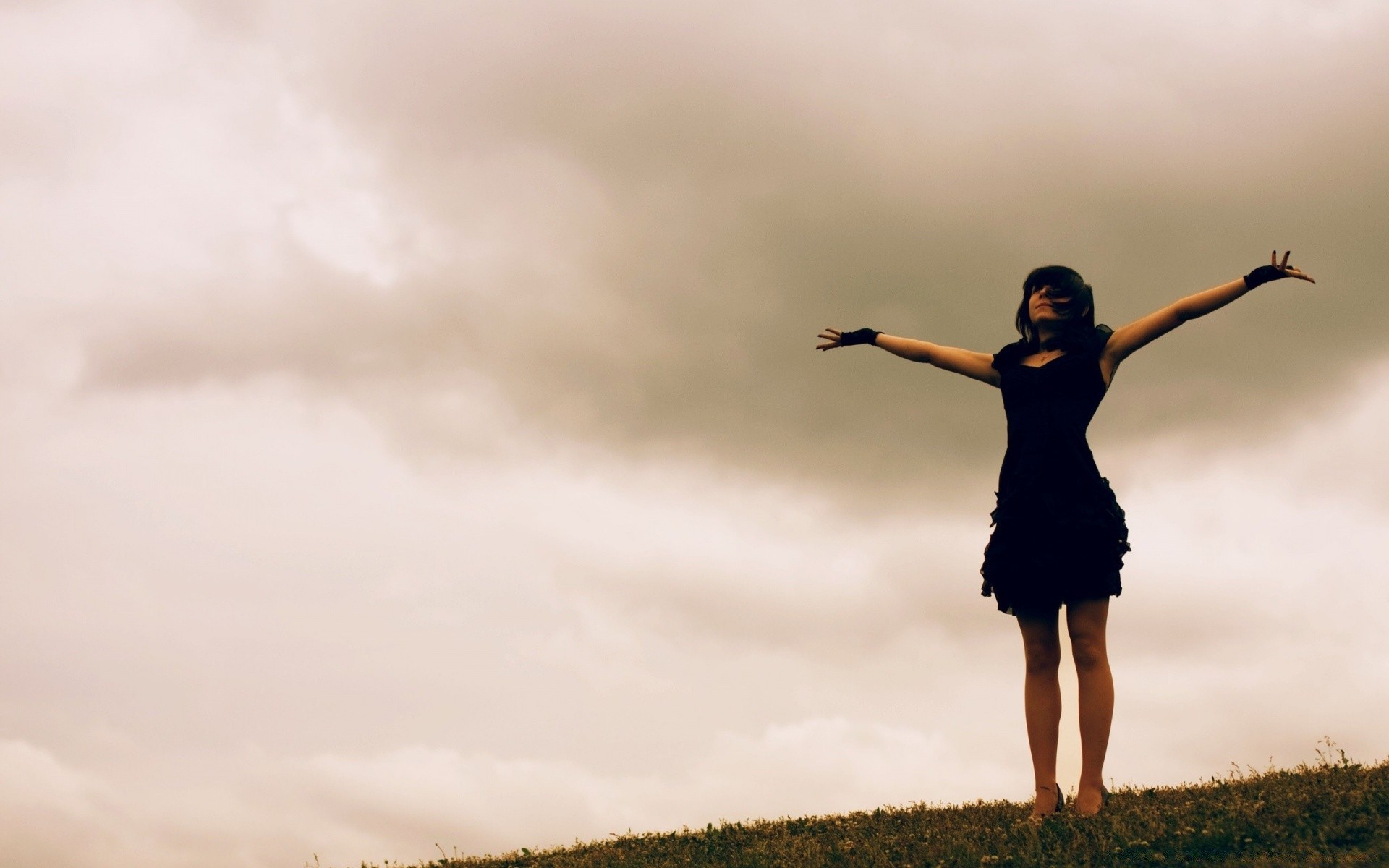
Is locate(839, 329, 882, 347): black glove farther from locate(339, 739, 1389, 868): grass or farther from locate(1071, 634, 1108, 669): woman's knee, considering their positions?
locate(339, 739, 1389, 868): grass

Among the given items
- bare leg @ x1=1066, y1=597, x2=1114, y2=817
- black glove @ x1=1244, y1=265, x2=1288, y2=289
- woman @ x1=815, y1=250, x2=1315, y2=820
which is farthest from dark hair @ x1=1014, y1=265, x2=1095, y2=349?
bare leg @ x1=1066, y1=597, x2=1114, y2=817

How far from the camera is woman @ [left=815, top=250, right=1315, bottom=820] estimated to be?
8.54m

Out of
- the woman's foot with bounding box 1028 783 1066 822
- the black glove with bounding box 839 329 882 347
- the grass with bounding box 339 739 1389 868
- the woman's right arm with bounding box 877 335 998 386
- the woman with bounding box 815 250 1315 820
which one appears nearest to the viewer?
the grass with bounding box 339 739 1389 868

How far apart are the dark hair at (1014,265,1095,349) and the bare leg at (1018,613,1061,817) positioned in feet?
7.29

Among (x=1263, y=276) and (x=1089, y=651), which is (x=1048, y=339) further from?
(x=1089, y=651)

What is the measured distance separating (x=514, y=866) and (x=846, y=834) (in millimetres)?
3314

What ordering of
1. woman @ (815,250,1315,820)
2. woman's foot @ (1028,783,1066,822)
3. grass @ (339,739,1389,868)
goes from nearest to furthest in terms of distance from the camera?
1. grass @ (339,739,1389,868)
2. woman @ (815,250,1315,820)
3. woman's foot @ (1028,783,1066,822)

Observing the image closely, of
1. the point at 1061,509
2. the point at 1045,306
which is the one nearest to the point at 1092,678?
the point at 1061,509

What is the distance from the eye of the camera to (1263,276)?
8.39m

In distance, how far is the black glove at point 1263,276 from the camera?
330 inches

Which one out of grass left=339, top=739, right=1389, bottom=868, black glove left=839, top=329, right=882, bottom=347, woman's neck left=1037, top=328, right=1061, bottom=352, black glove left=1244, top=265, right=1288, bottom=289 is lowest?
grass left=339, top=739, right=1389, bottom=868

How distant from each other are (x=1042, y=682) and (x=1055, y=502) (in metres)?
1.41

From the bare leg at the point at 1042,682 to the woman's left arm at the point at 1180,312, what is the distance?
2.10 metres

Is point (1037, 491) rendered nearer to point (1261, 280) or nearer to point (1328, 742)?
point (1261, 280)
